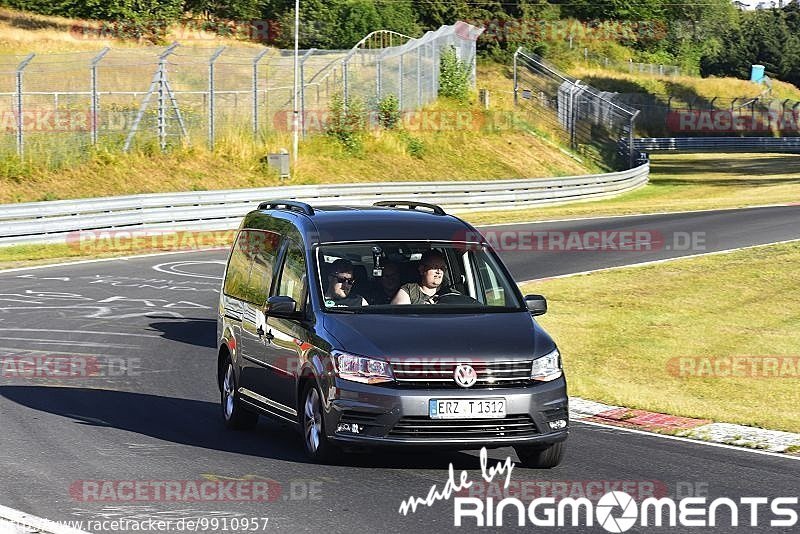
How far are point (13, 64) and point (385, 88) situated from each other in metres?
15.1

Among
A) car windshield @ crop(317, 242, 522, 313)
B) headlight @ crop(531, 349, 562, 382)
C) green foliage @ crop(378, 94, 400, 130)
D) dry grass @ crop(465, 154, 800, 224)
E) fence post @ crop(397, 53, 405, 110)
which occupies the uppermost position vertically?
car windshield @ crop(317, 242, 522, 313)

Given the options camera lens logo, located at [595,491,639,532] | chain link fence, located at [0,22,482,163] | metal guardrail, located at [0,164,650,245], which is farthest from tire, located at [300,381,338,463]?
chain link fence, located at [0,22,482,163]

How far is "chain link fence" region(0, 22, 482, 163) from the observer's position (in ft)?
125

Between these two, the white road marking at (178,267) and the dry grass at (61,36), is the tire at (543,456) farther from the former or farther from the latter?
the dry grass at (61,36)

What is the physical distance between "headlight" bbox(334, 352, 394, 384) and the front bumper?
2.0 inches

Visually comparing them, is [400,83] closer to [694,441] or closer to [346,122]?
[346,122]

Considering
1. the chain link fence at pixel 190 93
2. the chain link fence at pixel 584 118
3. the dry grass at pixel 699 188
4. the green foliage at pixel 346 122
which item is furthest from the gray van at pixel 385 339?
the chain link fence at pixel 584 118

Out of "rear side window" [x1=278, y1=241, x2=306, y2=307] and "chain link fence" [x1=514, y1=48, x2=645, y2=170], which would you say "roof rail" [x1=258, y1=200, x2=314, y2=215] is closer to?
"rear side window" [x1=278, y1=241, x2=306, y2=307]

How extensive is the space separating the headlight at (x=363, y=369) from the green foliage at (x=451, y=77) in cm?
5042

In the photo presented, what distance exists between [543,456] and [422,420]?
43.3 inches

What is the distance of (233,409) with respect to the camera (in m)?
11.6

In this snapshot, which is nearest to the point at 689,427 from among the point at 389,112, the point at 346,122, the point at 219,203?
the point at 219,203

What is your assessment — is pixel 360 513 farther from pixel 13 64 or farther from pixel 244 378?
pixel 13 64

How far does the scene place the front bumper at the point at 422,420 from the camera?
29.9 feet
